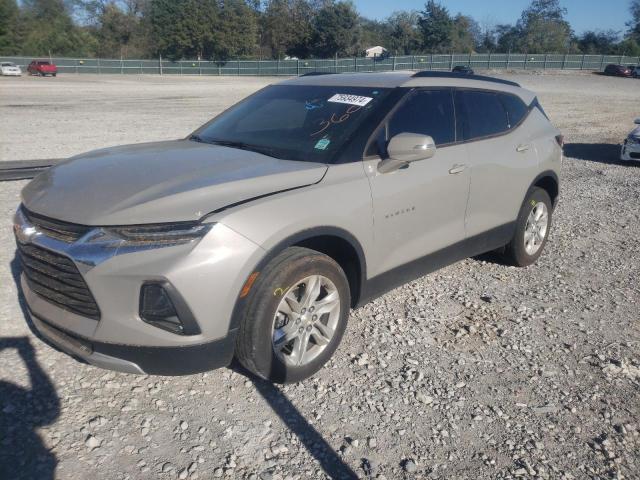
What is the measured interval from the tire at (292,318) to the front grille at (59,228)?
0.92 meters

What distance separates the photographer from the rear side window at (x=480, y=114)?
14.8 feet

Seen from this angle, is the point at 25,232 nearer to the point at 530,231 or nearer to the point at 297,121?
the point at 297,121

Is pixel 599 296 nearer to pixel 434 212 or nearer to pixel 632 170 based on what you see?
pixel 434 212

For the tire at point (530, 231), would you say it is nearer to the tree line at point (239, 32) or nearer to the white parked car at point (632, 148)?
the white parked car at point (632, 148)

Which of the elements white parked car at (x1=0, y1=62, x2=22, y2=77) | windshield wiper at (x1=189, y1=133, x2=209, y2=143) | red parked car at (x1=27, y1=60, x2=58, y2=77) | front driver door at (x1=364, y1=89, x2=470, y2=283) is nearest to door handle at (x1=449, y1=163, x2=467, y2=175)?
front driver door at (x1=364, y1=89, x2=470, y2=283)

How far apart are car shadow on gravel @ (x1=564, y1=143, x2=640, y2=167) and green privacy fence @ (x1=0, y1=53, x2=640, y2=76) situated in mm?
46249

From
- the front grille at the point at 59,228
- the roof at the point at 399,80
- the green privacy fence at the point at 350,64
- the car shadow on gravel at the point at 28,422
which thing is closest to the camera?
the car shadow on gravel at the point at 28,422

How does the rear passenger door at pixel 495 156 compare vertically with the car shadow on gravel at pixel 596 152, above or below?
above

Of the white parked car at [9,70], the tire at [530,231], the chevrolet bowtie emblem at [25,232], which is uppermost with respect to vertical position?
the chevrolet bowtie emblem at [25,232]

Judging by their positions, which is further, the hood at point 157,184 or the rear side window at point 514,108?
the rear side window at point 514,108

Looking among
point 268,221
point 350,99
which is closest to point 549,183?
point 350,99

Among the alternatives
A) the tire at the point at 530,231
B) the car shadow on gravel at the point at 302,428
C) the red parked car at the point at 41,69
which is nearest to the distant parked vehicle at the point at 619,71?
the red parked car at the point at 41,69

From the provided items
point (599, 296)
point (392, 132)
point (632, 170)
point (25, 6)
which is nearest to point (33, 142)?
point (392, 132)

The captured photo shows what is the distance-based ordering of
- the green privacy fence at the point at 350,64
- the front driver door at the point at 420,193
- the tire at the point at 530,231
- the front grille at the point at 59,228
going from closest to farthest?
1. the front grille at the point at 59,228
2. the front driver door at the point at 420,193
3. the tire at the point at 530,231
4. the green privacy fence at the point at 350,64
